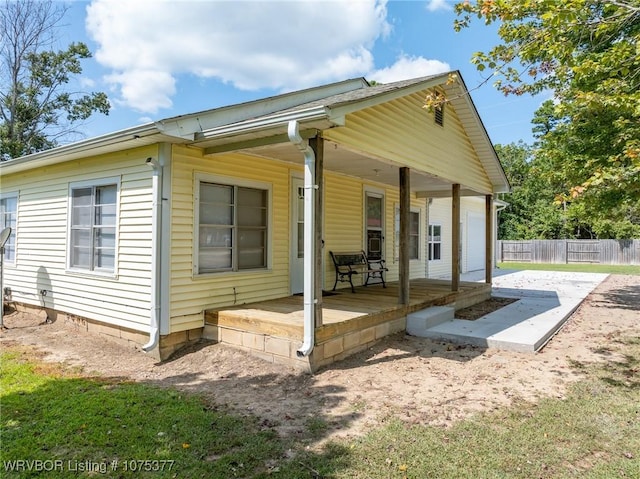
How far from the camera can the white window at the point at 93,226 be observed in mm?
6359

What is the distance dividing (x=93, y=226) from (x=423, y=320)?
5698 millimetres

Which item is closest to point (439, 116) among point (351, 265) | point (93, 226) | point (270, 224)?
point (351, 265)

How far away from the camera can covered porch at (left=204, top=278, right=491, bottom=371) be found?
495 centimetres

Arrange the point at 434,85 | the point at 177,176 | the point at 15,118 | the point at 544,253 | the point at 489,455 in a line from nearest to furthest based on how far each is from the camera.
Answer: the point at 489,455, the point at 177,176, the point at 434,85, the point at 15,118, the point at 544,253

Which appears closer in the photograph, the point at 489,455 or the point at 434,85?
the point at 489,455

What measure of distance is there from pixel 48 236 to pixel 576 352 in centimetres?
931

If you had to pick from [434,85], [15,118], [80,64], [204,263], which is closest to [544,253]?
[434,85]

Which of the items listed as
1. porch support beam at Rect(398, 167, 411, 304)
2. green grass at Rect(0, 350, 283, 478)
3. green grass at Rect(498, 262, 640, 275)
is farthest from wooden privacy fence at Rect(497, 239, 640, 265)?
green grass at Rect(0, 350, 283, 478)

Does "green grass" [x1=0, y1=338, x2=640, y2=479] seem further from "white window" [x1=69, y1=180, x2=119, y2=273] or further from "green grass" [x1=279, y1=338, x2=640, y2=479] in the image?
"white window" [x1=69, y1=180, x2=119, y2=273]

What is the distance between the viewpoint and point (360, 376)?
4.77m

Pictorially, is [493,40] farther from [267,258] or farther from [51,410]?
[51,410]

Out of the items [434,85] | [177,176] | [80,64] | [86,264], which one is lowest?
[86,264]

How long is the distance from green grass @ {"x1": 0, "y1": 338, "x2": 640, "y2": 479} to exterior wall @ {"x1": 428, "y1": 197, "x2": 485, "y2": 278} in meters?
9.57

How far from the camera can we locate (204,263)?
5996 millimetres
